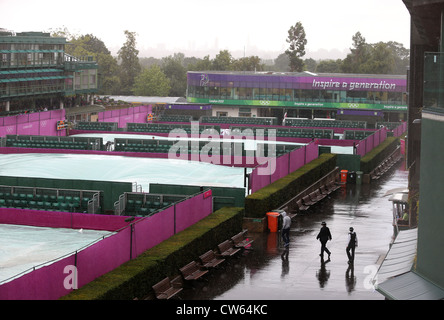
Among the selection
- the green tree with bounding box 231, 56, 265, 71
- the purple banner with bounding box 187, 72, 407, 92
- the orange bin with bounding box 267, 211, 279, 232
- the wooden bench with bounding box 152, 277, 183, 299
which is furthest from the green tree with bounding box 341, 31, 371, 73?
the wooden bench with bounding box 152, 277, 183, 299

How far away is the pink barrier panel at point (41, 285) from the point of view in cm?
1845

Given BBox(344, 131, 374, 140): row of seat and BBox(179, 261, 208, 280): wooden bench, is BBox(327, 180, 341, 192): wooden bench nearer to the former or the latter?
BBox(344, 131, 374, 140): row of seat

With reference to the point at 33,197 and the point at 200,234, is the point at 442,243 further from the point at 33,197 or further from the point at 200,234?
the point at 33,197

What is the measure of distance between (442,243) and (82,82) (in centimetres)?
9002

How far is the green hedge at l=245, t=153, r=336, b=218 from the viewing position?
36.7 meters

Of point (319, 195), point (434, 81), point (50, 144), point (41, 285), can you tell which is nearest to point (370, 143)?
point (319, 195)

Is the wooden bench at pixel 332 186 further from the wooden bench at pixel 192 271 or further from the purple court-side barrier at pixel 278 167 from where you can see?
the wooden bench at pixel 192 271

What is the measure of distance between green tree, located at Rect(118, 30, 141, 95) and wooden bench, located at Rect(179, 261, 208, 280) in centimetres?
15138

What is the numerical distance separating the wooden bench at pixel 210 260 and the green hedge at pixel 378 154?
89.8ft

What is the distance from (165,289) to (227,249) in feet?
22.2

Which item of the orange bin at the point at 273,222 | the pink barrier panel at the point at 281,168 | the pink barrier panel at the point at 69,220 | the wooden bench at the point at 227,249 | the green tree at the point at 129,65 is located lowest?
the wooden bench at the point at 227,249

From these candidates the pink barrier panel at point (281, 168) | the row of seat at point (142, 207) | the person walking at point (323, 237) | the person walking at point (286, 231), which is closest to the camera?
the person walking at point (323, 237)

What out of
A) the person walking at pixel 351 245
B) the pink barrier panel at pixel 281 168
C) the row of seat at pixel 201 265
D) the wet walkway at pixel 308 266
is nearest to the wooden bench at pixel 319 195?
the pink barrier panel at pixel 281 168

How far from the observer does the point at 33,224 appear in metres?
31.5
